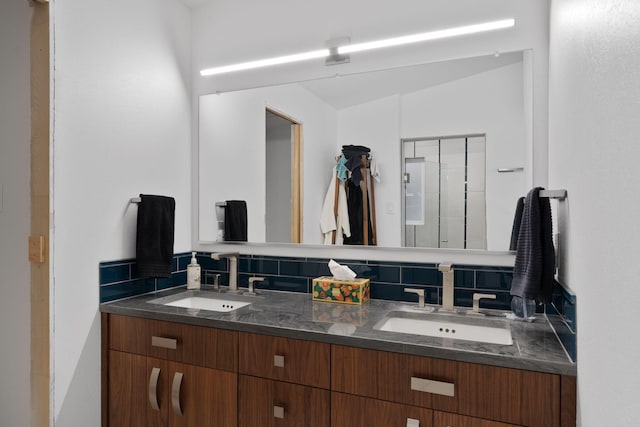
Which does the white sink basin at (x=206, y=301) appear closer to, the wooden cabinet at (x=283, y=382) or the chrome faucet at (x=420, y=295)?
the wooden cabinet at (x=283, y=382)

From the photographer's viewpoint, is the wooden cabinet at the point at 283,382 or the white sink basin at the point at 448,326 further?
the white sink basin at the point at 448,326

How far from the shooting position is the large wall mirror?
5.83 feet

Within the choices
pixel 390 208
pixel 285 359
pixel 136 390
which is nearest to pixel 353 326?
pixel 285 359

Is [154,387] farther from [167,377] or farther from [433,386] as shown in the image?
[433,386]

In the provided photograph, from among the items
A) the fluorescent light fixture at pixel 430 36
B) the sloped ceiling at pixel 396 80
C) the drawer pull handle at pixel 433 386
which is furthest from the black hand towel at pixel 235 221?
the drawer pull handle at pixel 433 386

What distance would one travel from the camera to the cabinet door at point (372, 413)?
1289 mm

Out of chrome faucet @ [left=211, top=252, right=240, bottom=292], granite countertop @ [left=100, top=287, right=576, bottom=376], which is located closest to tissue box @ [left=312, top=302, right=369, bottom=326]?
granite countertop @ [left=100, top=287, right=576, bottom=376]

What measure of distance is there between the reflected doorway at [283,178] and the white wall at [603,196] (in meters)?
1.26

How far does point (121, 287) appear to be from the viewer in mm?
2004

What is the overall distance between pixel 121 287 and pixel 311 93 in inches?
54.6

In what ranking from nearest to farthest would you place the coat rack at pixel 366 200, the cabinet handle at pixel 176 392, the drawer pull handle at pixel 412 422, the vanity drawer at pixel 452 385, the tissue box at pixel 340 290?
the vanity drawer at pixel 452 385
the drawer pull handle at pixel 412 422
the cabinet handle at pixel 176 392
the tissue box at pixel 340 290
the coat rack at pixel 366 200

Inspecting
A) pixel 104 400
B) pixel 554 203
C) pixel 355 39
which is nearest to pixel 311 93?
pixel 355 39

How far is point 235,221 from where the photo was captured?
7.70 feet

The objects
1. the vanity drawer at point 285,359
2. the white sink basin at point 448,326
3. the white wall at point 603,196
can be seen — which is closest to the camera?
the white wall at point 603,196
